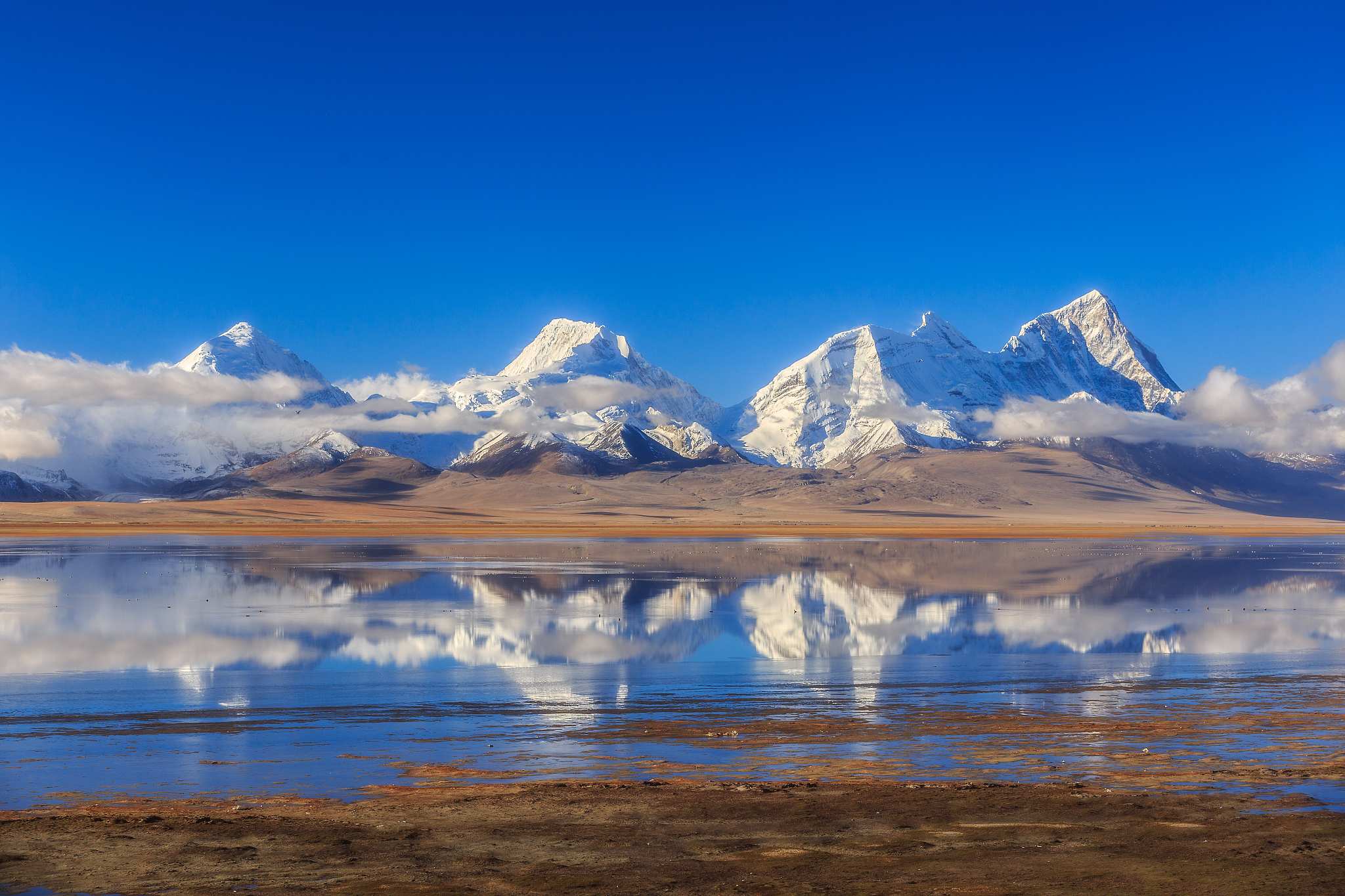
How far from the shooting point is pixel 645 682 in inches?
949

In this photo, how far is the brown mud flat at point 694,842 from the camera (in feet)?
34.6

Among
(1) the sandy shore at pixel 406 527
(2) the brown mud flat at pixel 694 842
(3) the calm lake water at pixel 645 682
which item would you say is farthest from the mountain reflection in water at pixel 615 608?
(1) the sandy shore at pixel 406 527

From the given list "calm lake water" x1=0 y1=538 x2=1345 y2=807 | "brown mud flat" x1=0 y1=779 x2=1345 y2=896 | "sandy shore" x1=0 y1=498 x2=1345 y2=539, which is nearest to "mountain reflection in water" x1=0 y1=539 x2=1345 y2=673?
"calm lake water" x1=0 y1=538 x2=1345 y2=807

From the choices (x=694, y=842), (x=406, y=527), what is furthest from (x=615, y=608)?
(x=406, y=527)

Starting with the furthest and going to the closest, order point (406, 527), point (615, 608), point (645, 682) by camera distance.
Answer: point (406, 527) < point (615, 608) < point (645, 682)

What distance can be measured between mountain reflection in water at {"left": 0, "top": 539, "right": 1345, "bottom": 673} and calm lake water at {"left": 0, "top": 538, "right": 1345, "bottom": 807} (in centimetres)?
24

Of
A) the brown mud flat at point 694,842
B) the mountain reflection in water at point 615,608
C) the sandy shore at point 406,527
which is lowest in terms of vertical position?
the sandy shore at point 406,527

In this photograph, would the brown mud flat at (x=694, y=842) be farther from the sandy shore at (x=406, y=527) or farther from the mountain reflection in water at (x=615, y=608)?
the sandy shore at (x=406, y=527)

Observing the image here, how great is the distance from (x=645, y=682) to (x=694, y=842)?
40.0 feet

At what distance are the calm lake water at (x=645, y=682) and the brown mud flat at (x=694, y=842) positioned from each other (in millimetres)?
1217

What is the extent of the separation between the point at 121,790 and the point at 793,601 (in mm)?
31060

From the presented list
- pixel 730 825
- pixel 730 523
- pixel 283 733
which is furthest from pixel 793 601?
pixel 730 523

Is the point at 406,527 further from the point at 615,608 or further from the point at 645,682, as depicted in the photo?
the point at 645,682

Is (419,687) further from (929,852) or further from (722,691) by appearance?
(929,852)
